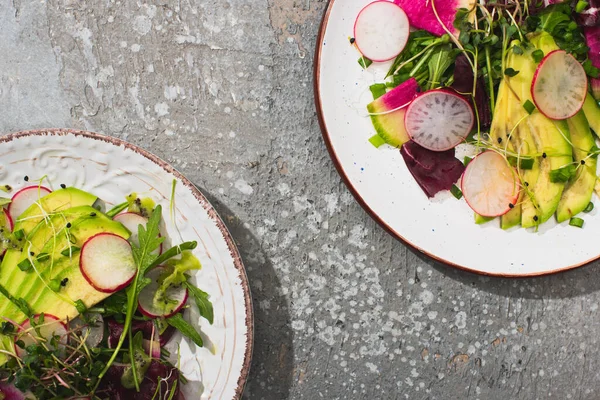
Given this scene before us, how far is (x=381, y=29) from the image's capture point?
1439mm

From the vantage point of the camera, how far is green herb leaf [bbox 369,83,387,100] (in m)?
1.48

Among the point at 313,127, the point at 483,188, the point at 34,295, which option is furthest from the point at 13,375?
the point at 483,188

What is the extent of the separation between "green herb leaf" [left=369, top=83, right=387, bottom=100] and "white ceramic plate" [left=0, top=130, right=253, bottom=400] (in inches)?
20.8

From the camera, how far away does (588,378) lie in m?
1.68

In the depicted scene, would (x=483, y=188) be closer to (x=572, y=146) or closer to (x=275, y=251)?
(x=572, y=146)

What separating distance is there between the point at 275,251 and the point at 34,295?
632 mm

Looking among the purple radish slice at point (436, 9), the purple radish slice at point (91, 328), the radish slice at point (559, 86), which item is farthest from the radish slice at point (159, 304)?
the radish slice at point (559, 86)

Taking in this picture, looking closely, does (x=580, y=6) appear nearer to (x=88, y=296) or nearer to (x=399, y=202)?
(x=399, y=202)

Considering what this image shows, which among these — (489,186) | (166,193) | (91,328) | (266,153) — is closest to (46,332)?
(91,328)

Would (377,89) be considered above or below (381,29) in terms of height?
below

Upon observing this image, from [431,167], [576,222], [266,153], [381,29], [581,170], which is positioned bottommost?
[576,222]

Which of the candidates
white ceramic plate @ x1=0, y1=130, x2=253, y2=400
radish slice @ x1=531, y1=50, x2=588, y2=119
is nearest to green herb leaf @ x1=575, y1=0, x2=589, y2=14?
radish slice @ x1=531, y1=50, x2=588, y2=119

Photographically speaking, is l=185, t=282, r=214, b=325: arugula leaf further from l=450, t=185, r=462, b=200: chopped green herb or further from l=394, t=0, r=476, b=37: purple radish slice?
l=394, t=0, r=476, b=37: purple radish slice

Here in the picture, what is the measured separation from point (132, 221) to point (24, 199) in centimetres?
28
